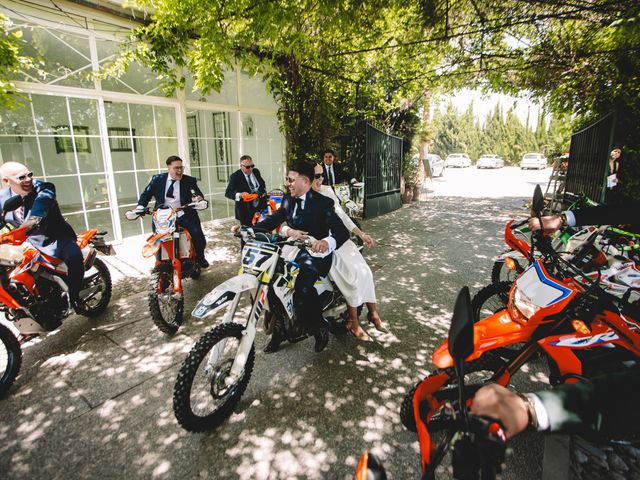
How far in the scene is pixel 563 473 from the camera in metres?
2.12

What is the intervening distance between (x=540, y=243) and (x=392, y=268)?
3.36m

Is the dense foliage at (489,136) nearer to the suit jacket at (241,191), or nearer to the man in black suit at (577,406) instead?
the suit jacket at (241,191)

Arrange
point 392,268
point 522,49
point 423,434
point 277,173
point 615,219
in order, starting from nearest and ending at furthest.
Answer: point 423,434 → point 615,219 → point 392,268 → point 522,49 → point 277,173

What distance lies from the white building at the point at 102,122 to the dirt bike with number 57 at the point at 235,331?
18.6 feet

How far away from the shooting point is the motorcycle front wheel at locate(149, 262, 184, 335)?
3.58 meters

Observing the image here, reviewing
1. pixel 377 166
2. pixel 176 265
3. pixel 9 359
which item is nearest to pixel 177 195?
pixel 176 265

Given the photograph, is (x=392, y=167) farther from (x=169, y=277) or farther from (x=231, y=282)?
(x=231, y=282)

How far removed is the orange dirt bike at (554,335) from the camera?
2027mm

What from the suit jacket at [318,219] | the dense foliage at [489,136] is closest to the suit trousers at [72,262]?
the suit jacket at [318,219]

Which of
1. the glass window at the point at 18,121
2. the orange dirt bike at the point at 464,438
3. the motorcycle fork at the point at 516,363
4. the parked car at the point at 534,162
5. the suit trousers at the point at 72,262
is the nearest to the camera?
the orange dirt bike at the point at 464,438

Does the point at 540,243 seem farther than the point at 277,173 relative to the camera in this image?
No

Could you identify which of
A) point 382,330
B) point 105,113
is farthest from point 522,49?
point 105,113

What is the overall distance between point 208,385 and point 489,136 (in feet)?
182

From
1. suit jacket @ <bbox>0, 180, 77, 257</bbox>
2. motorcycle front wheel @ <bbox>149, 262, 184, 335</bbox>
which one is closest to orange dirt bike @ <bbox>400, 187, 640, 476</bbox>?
motorcycle front wheel @ <bbox>149, 262, 184, 335</bbox>
